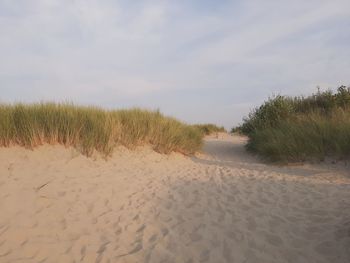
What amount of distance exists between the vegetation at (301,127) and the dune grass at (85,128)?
263cm

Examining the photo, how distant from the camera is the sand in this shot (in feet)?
14.9

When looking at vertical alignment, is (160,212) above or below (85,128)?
below

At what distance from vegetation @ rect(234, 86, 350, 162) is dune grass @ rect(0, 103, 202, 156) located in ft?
8.63

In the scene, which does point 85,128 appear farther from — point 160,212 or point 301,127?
point 301,127

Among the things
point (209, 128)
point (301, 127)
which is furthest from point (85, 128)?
A: point (209, 128)

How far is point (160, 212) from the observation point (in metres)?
5.89

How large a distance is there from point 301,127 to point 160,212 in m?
6.68

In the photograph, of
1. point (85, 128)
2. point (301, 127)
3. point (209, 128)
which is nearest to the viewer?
point (85, 128)

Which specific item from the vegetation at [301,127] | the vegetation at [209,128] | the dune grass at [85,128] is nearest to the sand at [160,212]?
the dune grass at [85,128]

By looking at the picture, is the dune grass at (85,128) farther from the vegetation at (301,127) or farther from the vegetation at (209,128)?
the vegetation at (209,128)

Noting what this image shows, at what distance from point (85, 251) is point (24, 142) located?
4.08 m

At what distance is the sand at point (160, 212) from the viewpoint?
14.9 ft

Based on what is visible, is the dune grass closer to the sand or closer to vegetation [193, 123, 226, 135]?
the sand

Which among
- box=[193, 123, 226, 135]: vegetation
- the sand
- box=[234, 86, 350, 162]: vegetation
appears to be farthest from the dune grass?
box=[193, 123, 226, 135]: vegetation
